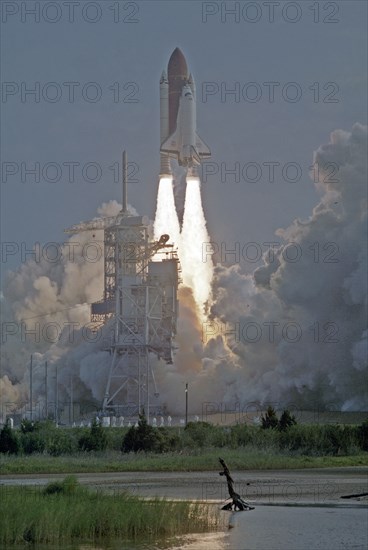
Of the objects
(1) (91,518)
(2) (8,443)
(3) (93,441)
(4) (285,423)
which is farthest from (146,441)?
(1) (91,518)

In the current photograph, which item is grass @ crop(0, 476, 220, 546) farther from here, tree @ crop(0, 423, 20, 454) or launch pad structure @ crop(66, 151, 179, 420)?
launch pad structure @ crop(66, 151, 179, 420)

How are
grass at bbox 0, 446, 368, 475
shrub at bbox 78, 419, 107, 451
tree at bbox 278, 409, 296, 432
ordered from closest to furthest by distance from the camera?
grass at bbox 0, 446, 368, 475 → shrub at bbox 78, 419, 107, 451 → tree at bbox 278, 409, 296, 432

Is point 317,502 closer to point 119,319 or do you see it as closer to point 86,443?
point 86,443

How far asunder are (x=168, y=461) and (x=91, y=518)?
26.5m

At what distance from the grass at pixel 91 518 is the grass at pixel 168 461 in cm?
2041

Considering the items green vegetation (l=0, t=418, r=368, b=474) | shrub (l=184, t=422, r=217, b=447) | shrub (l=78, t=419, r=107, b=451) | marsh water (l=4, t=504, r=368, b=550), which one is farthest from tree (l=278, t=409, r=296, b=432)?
marsh water (l=4, t=504, r=368, b=550)

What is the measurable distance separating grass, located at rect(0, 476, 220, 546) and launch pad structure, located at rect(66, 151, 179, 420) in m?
76.1

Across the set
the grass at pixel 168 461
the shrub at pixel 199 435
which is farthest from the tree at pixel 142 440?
the shrub at pixel 199 435

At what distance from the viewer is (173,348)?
114438 mm

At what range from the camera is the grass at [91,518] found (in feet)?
104

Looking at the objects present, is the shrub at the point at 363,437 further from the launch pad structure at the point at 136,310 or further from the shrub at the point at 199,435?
the launch pad structure at the point at 136,310

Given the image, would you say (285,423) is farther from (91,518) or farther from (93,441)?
(91,518)

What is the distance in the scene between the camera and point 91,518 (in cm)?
3281

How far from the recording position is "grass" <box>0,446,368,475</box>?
5619 cm
